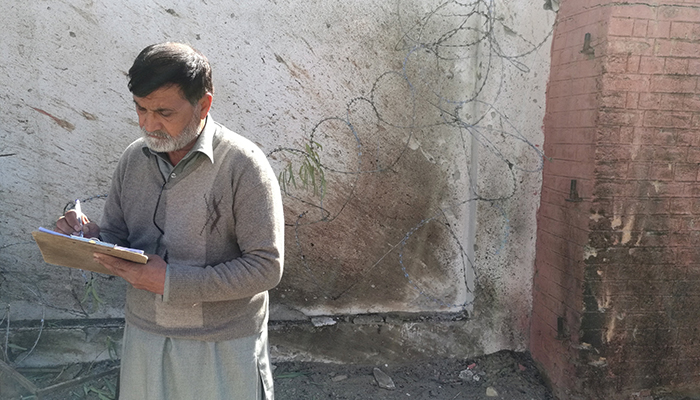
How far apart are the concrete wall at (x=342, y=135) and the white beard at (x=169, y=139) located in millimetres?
1355

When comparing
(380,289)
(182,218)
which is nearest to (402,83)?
(380,289)

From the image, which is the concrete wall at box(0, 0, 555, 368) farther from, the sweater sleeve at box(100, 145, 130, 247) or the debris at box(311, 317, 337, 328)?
the sweater sleeve at box(100, 145, 130, 247)

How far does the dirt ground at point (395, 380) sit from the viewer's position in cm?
301

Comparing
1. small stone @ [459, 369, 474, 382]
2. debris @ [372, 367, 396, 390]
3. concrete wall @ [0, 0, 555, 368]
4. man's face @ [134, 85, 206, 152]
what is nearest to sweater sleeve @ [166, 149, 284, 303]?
man's face @ [134, 85, 206, 152]

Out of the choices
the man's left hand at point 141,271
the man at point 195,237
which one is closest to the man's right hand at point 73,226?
the man at point 195,237

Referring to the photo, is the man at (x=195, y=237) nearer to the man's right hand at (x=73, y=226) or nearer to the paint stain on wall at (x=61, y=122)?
the man's right hand at (x=73, y=226)

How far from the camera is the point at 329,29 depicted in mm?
3021

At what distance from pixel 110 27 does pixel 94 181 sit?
0.88 meters

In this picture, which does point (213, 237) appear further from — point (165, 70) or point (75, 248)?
point (165, 70)

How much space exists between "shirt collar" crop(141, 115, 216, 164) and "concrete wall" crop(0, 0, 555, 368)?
1287 mm

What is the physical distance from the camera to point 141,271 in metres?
1.56

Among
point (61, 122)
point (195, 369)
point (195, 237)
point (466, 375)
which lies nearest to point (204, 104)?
point (195, 237)

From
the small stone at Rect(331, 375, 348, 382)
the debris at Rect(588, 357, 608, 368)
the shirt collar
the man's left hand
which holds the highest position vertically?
the shirt collar

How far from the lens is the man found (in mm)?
1629
